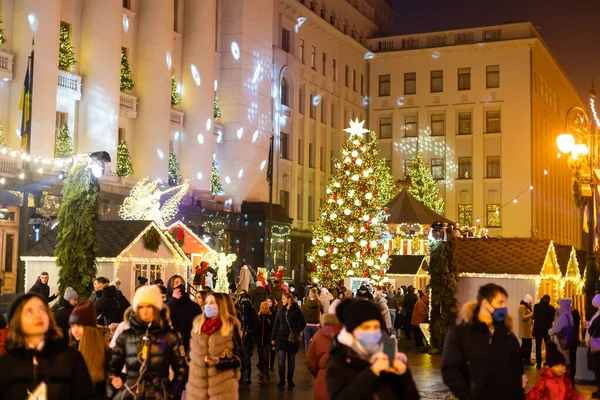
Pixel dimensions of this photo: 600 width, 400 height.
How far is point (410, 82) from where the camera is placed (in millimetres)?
67000

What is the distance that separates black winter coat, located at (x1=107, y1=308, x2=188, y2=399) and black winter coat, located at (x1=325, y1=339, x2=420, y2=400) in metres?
2.80

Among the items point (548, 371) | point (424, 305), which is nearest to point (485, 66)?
point (424, 305)

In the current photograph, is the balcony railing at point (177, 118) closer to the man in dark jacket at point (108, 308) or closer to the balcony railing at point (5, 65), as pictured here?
the balcony railing at point (5, 65)

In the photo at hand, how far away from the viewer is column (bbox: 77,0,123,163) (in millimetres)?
Result: 34250

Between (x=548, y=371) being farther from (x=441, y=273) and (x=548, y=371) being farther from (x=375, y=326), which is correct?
(x=441, y=273)

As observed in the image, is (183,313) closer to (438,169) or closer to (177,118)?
(177,118)

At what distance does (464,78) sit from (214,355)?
190ft

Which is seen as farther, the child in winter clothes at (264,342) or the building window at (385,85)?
the building window at (385,85)

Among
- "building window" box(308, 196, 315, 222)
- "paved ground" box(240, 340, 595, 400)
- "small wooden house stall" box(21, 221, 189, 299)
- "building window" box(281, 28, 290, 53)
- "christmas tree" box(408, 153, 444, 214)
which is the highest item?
"building window" box(281, 28, 290, 53)

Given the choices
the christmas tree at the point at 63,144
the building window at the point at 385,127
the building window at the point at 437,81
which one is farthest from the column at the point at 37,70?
the building window at the point at 437,81

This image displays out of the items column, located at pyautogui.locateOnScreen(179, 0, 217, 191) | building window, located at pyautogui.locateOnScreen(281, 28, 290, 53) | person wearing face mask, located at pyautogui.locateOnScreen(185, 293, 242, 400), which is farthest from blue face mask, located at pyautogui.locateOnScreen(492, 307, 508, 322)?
building window, located at pyautogui.locateOnScreen(281, 28, 290, 53)

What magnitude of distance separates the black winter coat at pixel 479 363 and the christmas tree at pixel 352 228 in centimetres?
3017

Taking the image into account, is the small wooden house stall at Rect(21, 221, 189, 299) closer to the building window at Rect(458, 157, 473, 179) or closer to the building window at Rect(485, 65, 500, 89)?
the building window at Rect(458, 157, 473, 179)

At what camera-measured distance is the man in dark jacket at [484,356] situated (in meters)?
6.93
